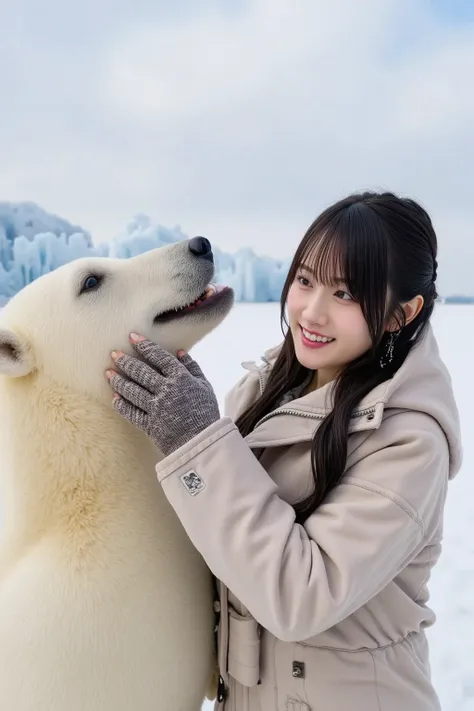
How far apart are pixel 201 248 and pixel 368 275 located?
0.93 ft

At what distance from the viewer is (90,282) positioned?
90 centimetres

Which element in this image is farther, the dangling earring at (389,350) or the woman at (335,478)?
the dangling earring at (389,350)

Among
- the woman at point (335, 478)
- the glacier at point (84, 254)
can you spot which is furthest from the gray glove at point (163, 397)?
the glacier at point (84, 254)

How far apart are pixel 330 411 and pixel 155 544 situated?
325 millimetres

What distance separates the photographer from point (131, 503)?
0.87 m

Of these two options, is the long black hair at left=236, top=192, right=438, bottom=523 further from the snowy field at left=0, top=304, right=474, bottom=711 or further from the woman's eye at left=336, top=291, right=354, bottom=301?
the snowy field at left=0, top=304, right=474, bottom=711

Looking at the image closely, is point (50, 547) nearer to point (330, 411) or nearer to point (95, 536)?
point (95, 536)

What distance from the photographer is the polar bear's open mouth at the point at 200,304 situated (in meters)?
0.91

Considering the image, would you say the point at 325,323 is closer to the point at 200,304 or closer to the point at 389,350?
the point at 389,350

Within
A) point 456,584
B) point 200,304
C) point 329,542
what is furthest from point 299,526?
point 456,584

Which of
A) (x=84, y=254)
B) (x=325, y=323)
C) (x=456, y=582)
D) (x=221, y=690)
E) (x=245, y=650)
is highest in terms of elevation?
(x=325, y=323)

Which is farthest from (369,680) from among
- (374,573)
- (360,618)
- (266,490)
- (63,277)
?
(63,277)

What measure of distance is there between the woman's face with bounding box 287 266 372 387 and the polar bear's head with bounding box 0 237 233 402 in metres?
0.13

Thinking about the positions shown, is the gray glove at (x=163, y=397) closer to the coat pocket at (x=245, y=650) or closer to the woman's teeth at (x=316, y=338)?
the woman's teeth at (x=316, y=338)
